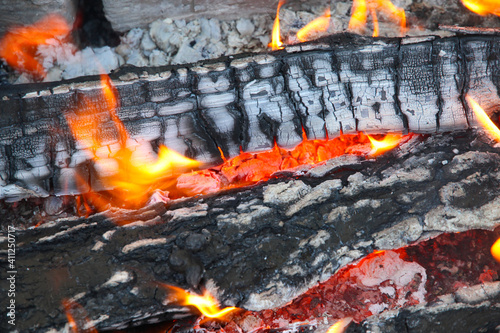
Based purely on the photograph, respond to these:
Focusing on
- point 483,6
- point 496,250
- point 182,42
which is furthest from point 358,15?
point 496,250

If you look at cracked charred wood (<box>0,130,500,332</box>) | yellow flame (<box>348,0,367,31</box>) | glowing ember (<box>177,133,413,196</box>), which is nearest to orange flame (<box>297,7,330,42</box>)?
yellow flame (<box>348,0,367,31</box>)

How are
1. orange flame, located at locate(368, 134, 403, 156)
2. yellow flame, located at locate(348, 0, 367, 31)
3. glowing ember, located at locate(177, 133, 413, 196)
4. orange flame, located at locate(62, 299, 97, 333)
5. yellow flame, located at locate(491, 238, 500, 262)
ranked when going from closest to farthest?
orange flame, located at locate(62, 299, 97, 333), yellow flame, located at locate(491, 238, 500, 262), orange flame, located at locate(368, 134, 403, 156), glowing ember, located at locate(177, 133, 413, 196), yellow flame, located at locate(348, 0, 367, 31)

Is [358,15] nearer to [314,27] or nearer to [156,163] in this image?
[314,27]

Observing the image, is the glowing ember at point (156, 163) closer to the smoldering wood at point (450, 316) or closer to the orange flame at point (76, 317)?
the orange flame at point (76, 317)

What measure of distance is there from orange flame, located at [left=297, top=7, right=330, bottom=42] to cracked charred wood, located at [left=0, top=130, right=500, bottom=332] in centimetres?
120

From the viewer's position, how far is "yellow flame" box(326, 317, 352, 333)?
202 cm

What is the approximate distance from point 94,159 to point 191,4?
1.57 metres

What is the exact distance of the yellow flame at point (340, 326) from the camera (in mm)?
2021

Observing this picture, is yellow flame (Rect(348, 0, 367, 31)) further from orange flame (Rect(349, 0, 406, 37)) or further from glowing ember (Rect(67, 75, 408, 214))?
glowing ember (Rect(67, 75, 408, 214))

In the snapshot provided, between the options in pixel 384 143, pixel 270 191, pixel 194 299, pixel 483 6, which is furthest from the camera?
pixel 483 6

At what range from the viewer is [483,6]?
303 cm

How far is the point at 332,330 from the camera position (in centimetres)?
203

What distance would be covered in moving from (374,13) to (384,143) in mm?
1255

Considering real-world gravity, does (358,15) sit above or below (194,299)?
above
